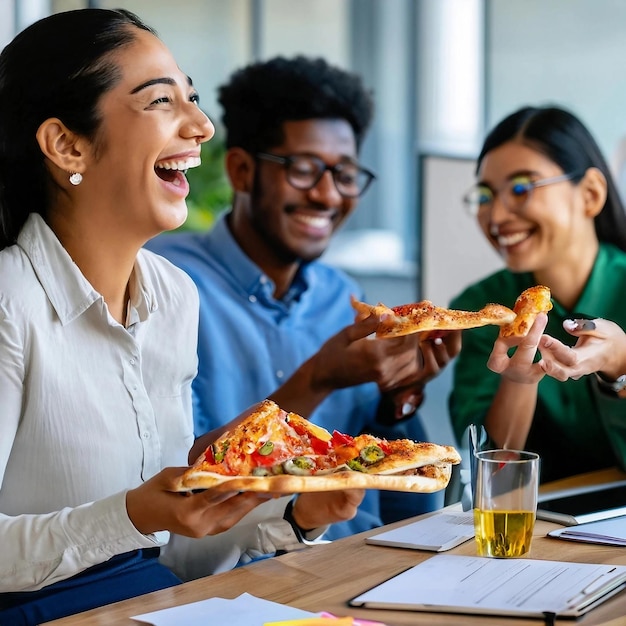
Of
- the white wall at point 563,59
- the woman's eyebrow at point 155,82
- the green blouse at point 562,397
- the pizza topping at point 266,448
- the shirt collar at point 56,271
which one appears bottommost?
the green blouse at point 562,397

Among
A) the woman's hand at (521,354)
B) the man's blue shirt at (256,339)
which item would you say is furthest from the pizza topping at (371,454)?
the man's blue shirt at (256,339)

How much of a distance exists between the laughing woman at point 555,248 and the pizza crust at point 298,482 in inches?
42.5

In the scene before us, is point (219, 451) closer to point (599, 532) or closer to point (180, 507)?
point (180, 507)

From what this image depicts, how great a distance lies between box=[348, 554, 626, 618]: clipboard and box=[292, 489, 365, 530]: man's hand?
15 cm

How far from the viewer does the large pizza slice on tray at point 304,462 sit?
126 centimetres

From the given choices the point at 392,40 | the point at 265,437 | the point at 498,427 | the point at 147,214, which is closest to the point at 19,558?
the point at 265,437

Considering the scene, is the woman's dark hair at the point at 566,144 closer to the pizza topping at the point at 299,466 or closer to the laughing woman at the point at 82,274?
the laughing woman at the point at 82,274

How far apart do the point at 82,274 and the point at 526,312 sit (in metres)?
0.79

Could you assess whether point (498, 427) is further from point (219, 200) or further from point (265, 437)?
point (219, 200)

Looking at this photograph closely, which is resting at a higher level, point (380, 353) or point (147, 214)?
point (147, 214)

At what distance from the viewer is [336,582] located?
1357 millimetres

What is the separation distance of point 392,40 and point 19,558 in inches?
183

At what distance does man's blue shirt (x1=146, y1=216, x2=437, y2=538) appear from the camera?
2558 millimetres

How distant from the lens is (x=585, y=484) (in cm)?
208
